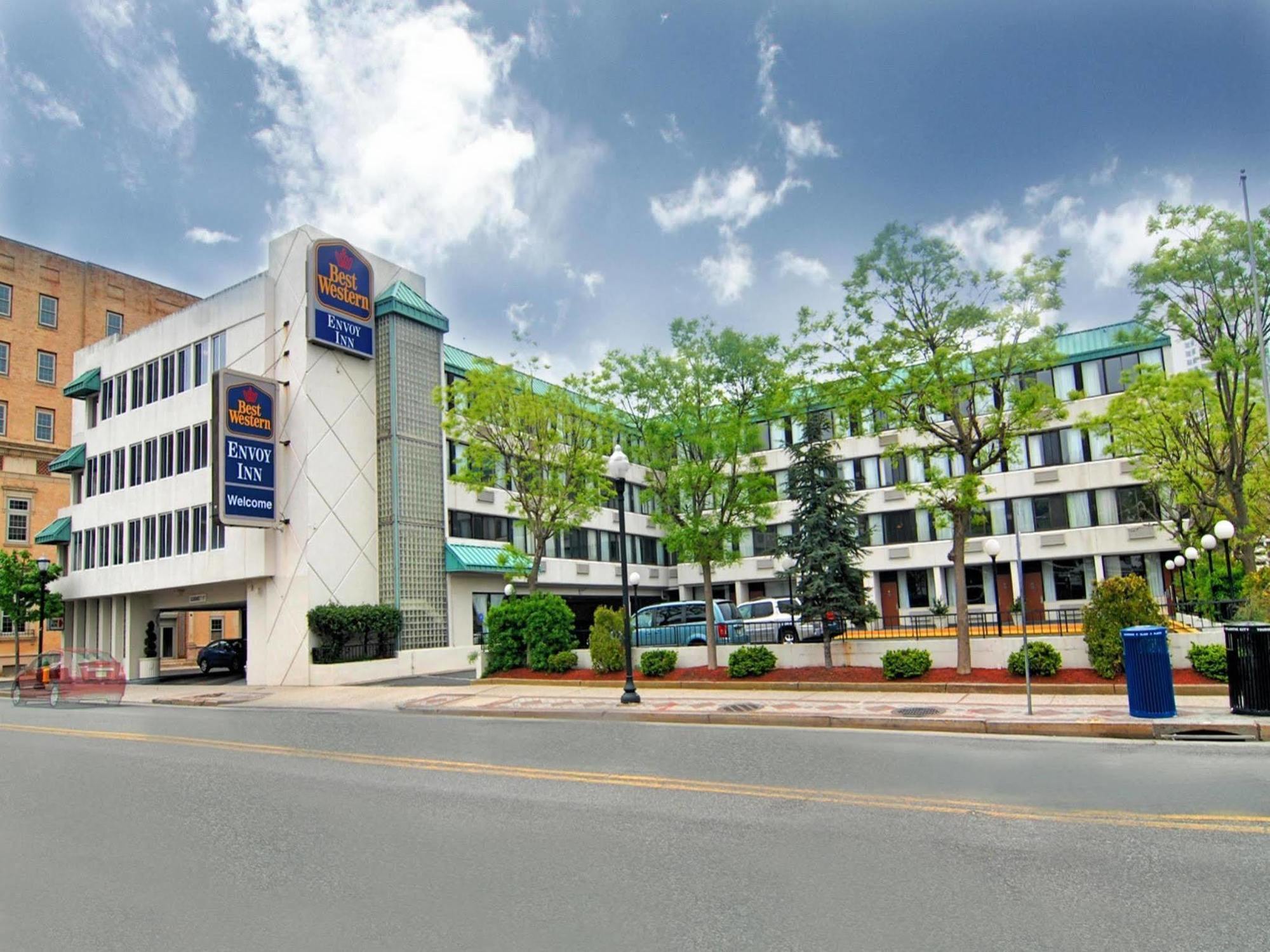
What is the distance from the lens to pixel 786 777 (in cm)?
954

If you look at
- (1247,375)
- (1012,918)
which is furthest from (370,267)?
(1012,918)

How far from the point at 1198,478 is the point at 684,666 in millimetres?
18742

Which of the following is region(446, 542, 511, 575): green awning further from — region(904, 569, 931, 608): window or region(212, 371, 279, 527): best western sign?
region(904, 569, 931, 608): window

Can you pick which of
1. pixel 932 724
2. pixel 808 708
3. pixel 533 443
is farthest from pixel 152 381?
pixel 932 724

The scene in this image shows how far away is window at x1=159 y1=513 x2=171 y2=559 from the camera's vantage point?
34500 millimetres

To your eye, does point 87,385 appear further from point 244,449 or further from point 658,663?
point 658,663

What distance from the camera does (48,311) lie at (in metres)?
55.0

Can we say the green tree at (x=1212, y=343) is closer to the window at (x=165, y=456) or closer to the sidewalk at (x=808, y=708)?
the sidewalk at (x=808, y=708)

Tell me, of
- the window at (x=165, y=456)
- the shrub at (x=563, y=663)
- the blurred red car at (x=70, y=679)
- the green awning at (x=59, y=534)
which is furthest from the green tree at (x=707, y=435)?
the green awning at (x=59, y=534)

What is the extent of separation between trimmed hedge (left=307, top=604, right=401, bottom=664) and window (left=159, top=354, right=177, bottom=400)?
12142 millimetres

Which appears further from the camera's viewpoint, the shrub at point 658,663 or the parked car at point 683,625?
the parked car at point 683,625

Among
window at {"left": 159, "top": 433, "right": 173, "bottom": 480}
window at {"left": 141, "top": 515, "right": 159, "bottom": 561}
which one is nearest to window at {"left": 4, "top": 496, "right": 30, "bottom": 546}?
window at {"left": 141, "top": 515, "right": 159, "bottom": 561}

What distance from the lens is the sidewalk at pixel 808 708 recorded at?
12781mm

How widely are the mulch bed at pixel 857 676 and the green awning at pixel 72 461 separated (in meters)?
25.6
